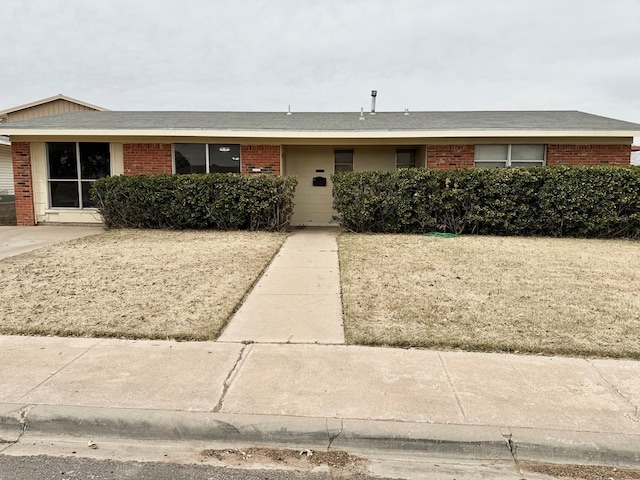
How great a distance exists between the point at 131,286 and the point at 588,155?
39.1 ft

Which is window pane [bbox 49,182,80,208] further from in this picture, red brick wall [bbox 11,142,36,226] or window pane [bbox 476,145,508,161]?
window pane [bbox 476,145,508,161]

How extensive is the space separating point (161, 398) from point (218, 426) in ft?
1.87

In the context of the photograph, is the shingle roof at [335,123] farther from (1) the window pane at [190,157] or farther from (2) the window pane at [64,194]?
(2) the window pane at [64,194]

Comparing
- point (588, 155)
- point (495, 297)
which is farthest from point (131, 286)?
point (588, 155)

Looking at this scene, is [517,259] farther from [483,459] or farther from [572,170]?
[483,459]

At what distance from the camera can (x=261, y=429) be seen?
3066mm

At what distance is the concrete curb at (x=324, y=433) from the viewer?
289 centimetres

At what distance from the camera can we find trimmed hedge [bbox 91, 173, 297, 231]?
11.3 metres

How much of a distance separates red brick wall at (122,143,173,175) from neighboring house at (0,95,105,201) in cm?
1644

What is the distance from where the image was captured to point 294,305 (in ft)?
Answer: 18.5

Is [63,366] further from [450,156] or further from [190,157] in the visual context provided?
[450,156]

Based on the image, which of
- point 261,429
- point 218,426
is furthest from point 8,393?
point 261,429

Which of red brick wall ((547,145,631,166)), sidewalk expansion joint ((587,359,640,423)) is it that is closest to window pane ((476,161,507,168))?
red brick wall ((547,145,631,166))

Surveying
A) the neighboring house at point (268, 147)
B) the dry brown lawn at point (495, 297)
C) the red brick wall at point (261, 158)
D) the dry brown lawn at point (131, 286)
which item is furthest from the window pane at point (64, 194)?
the dry brown lawn at point (495, 297)
